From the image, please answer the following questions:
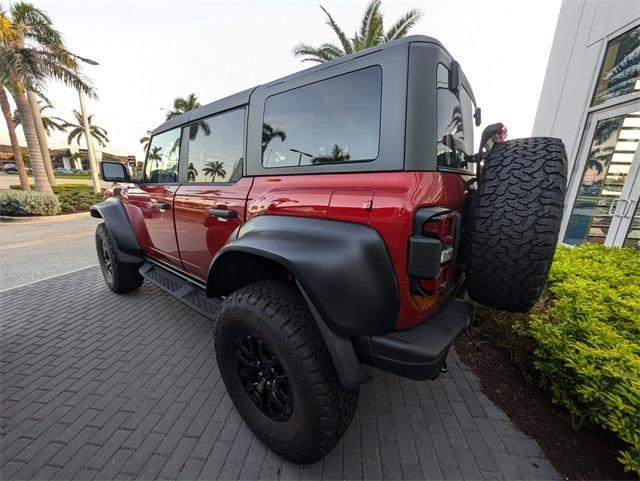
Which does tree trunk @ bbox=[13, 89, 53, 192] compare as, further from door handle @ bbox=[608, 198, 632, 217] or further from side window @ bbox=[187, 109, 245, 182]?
door handle @ bbox=[608, 198, 632, 217]

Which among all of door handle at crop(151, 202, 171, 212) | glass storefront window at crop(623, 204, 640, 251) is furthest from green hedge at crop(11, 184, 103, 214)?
glass storefront window at crop(623, 204, 640, 251)

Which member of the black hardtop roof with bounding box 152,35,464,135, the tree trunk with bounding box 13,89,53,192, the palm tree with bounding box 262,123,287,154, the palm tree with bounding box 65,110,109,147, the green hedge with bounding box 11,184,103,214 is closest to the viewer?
the black hardtop roof with bounding box 152,35,464,135

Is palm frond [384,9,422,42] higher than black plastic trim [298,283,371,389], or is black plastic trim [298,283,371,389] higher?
palm frond [384,9,422,42]

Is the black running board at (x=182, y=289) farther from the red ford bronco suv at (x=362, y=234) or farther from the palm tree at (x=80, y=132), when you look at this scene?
the palm tree at (x=80, y=132)

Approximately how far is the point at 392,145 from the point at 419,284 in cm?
64

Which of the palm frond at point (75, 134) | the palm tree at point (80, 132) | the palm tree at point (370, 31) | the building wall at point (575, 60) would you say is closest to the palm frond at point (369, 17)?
the palm tree at point (370, 31)

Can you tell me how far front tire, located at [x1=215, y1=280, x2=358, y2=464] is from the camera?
139cm

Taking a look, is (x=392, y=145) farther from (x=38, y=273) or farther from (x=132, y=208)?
(x=38, y=273)

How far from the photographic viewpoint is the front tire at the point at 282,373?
139 cm

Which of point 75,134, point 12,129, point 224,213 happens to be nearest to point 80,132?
point 75,134

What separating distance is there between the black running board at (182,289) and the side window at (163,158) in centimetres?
101

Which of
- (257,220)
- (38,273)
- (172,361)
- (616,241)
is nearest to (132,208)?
(172,361)

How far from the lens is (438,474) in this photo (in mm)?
1584

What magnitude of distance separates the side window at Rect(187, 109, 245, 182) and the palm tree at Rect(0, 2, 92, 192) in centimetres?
1141
